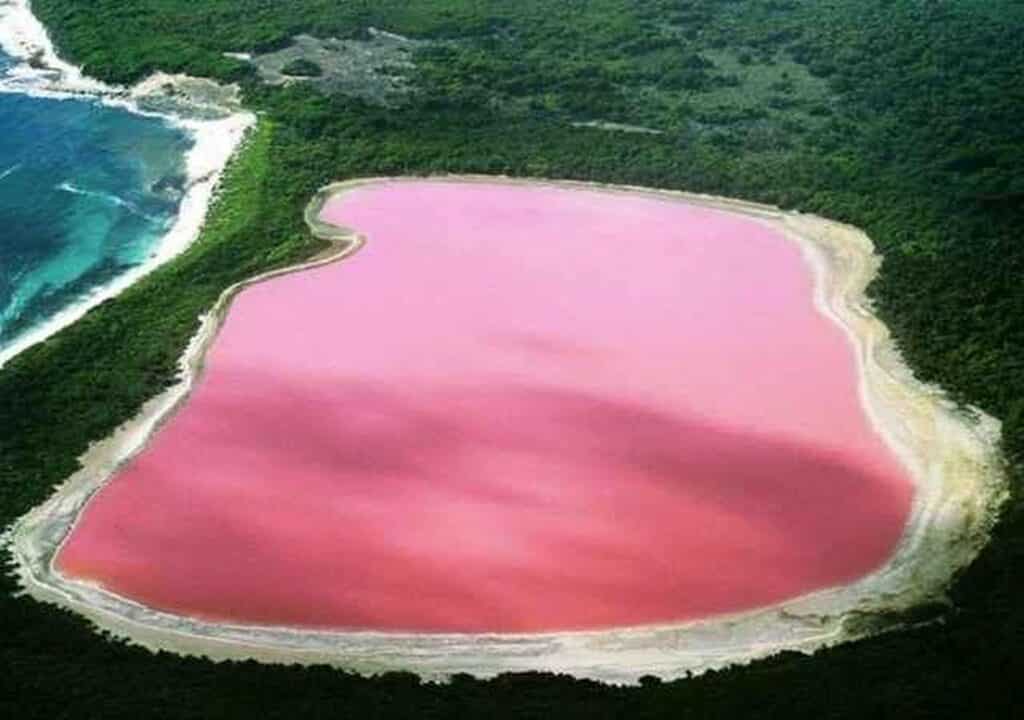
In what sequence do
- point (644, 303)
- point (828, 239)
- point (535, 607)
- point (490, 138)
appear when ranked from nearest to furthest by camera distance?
point (535, 607), point (644, 303), point (828, 239), point (490, 138)

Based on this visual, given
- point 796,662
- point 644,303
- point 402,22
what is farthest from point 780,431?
point 402,22

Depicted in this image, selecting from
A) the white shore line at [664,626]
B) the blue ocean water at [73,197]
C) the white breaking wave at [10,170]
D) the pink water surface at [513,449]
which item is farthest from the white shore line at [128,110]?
the white shore line at [664,626]

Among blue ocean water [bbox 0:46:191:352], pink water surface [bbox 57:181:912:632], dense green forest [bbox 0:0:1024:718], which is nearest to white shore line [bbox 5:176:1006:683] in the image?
pink water surface [bbox 57:181:912:632]

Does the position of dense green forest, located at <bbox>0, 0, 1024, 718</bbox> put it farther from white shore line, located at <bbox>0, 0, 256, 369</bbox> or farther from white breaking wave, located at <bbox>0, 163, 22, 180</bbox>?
white breaking wave, located at <bbox>0, 163, 22, 180</bbox>

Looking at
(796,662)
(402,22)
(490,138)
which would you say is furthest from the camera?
(402,22)

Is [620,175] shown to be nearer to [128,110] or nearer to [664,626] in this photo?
[128,110]

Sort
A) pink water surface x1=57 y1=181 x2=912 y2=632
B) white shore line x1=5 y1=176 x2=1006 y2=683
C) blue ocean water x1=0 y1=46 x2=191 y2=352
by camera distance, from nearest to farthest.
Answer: white shore line x1=5 y1=176 x2=1006 y2=683 → pink water surface x1=57 y1=181 x2=912 y2=632 → blue ocean water x1=0 y1=46 x2=191 y2=352

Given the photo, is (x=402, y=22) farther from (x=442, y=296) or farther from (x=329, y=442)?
(x=329, y=442)
